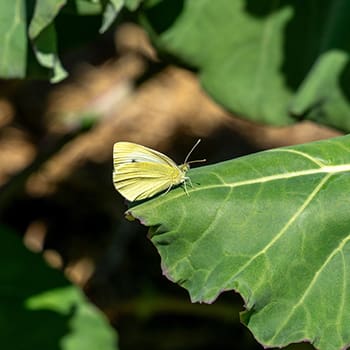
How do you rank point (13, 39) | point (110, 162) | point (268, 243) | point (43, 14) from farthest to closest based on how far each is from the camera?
point (110, 162), point (13, 39), point (43, 14), point (268, 243)

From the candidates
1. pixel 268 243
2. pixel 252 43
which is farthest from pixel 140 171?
pixel 252 43

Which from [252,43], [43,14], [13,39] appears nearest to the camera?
[43,14]

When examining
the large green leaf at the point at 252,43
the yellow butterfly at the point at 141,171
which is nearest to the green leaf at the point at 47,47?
the large green leaf at the point at 252,43

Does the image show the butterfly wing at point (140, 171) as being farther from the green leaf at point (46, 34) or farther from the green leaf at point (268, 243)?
the green leaf at point (46, 34)

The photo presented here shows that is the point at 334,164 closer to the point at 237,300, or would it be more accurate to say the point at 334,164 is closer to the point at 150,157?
the point at 150,157

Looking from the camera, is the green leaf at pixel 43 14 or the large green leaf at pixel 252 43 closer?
the green leaf at pixel 43 14

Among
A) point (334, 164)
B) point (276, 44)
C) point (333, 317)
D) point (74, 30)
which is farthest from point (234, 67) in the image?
point (333, 317)

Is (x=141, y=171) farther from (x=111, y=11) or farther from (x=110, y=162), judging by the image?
(x=110, y=162)
